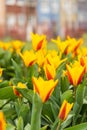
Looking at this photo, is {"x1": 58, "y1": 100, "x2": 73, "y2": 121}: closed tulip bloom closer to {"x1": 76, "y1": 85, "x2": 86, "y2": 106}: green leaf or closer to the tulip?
the tulip

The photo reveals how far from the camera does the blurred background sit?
21.6ft

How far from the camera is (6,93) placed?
4.67ft

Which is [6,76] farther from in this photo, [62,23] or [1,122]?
[62,23]

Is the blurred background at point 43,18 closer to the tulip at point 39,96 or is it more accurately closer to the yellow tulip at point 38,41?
the yellow tulip at point 38,41

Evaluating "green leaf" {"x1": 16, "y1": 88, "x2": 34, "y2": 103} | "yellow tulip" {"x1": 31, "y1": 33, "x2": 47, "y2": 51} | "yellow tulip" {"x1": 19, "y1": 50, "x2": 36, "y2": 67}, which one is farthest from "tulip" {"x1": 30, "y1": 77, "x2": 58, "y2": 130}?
"yellow tulip" {"x1": 31, "y1": 33, "x2": 47, "y2": 51}

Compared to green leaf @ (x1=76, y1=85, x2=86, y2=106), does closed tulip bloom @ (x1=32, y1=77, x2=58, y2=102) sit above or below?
above

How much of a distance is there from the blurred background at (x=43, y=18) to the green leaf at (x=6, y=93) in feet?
16.7

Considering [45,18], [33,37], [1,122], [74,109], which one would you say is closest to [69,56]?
[33,37]

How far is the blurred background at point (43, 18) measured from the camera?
6.57 m

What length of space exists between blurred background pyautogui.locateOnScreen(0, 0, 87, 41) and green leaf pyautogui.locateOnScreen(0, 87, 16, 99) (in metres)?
5.08

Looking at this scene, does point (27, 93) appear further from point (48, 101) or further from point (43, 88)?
point (43, 88)

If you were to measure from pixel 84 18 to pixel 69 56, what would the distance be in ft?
16.4

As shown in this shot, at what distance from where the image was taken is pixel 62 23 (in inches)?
269

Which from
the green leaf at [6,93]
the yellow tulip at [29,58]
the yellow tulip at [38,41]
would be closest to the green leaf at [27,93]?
the green leaf at [6,93]
